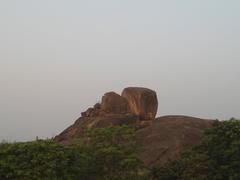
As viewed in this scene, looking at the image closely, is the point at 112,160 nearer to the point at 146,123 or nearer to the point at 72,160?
the point at 72,160

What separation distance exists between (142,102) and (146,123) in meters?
2.53

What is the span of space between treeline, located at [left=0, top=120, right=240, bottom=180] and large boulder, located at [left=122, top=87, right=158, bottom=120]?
1251 cm

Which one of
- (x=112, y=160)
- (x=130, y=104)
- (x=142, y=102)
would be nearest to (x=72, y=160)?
(x=112, y=160)

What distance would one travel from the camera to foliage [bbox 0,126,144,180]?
1958 centimetres

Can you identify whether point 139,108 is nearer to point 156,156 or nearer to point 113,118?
point 113,118

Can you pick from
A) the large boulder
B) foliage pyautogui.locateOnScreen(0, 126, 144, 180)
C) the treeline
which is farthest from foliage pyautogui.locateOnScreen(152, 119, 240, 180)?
the large boulder

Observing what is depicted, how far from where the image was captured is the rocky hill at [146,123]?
28.7 metres

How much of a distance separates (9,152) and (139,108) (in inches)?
648

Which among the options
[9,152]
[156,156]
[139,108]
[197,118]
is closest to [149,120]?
[139,108]

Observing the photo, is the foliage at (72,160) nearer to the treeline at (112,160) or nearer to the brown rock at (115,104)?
the treeline at (112,160)

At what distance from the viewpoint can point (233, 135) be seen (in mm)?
21250

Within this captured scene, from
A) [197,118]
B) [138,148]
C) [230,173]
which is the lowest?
[230,173]

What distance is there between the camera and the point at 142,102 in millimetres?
35438

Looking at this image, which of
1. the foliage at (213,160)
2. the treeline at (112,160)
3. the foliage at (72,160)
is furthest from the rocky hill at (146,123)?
the foliage at (72,160)
